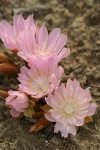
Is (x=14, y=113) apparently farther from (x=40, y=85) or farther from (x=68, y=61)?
(x=68, y=61)

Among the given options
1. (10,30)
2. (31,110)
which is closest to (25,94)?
(31,110)

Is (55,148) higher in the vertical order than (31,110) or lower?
lower

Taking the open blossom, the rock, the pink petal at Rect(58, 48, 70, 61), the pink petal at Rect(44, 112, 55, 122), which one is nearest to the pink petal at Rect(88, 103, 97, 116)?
the open blossom

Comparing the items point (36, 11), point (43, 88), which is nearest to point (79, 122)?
point (43, 88)

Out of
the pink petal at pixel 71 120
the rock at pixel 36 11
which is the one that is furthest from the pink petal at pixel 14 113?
the rock at pixel 36 11

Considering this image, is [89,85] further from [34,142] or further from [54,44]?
[34,142]

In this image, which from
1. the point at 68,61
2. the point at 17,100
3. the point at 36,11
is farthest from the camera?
the point at 36,11

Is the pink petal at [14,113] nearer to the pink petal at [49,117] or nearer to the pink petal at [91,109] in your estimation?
the pink petal at [49,117]
